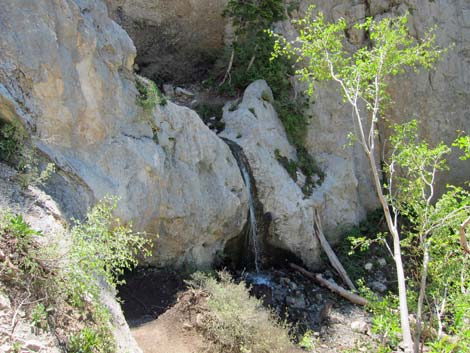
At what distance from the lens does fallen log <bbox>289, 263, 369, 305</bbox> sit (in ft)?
33.8

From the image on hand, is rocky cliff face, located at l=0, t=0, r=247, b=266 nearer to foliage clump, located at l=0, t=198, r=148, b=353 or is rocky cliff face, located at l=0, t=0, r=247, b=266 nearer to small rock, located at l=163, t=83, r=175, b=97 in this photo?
foliage clump, located at l=0, t=198, r=148, b=353

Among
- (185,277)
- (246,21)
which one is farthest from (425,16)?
(185,277)

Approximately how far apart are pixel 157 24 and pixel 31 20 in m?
9.52

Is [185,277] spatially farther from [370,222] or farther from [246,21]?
[246,21]

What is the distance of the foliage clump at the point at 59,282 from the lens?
4.03m

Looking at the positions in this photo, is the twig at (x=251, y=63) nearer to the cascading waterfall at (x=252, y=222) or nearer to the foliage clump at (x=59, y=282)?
the cascading waterfall at (x=252, y=222)

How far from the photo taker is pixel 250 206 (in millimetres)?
10734

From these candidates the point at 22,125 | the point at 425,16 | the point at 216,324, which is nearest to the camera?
the point at 22,125

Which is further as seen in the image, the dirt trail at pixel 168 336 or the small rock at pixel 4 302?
the dirt trail at pixel 168 336

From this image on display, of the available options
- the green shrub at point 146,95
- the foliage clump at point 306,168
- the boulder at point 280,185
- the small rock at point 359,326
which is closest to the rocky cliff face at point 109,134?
the green shrub at point 146,95

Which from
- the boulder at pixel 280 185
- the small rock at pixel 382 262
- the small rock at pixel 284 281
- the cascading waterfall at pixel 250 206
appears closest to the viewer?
the small rock at pixel 284 281

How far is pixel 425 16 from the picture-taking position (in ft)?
49.3

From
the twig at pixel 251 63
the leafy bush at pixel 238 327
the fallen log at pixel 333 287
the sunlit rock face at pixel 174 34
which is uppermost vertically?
the sunlit rock face at pixel 174 34

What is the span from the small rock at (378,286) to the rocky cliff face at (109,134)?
12.0 feet
